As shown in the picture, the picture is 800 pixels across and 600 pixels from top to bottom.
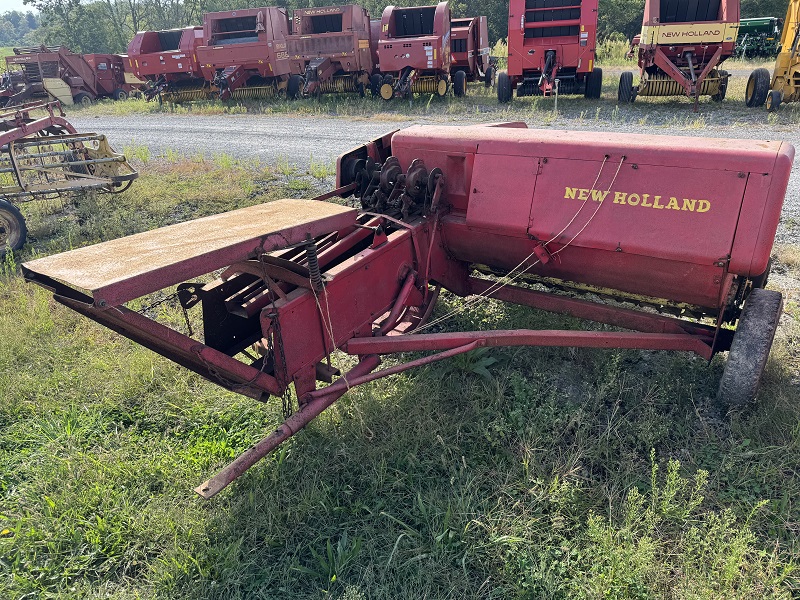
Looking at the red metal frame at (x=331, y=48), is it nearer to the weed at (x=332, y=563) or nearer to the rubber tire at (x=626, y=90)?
the rubber tire at (x=626, y=90)

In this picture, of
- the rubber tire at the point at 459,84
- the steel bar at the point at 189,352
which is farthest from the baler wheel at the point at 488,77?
the steel bar at the point at 189,352

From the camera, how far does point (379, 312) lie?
362 cm

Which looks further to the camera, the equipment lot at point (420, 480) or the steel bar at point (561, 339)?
the steel bar at point (561, 339)

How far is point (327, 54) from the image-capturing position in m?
16.4

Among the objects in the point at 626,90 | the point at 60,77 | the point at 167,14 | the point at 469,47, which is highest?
the point at 167,14

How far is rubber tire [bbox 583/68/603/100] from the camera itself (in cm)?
1370

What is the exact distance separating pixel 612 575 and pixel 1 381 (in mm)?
4157

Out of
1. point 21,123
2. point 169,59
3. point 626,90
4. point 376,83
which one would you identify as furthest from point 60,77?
point 626,90

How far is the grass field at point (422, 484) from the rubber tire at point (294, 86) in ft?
47.7

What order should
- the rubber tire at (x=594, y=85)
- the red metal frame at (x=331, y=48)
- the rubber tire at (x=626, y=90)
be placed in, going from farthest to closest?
the red metal frame at (x=331, y=48)
the rubber tire at (x=594, y=85)
the rubber tire at (x=626, y=90)

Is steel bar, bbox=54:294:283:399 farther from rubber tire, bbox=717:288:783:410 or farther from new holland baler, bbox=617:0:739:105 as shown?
new holland baler, bbox=617:0:739:105

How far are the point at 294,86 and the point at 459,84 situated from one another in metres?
5.11

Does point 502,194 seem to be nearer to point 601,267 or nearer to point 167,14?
point 601,267

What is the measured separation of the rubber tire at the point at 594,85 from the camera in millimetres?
13695
